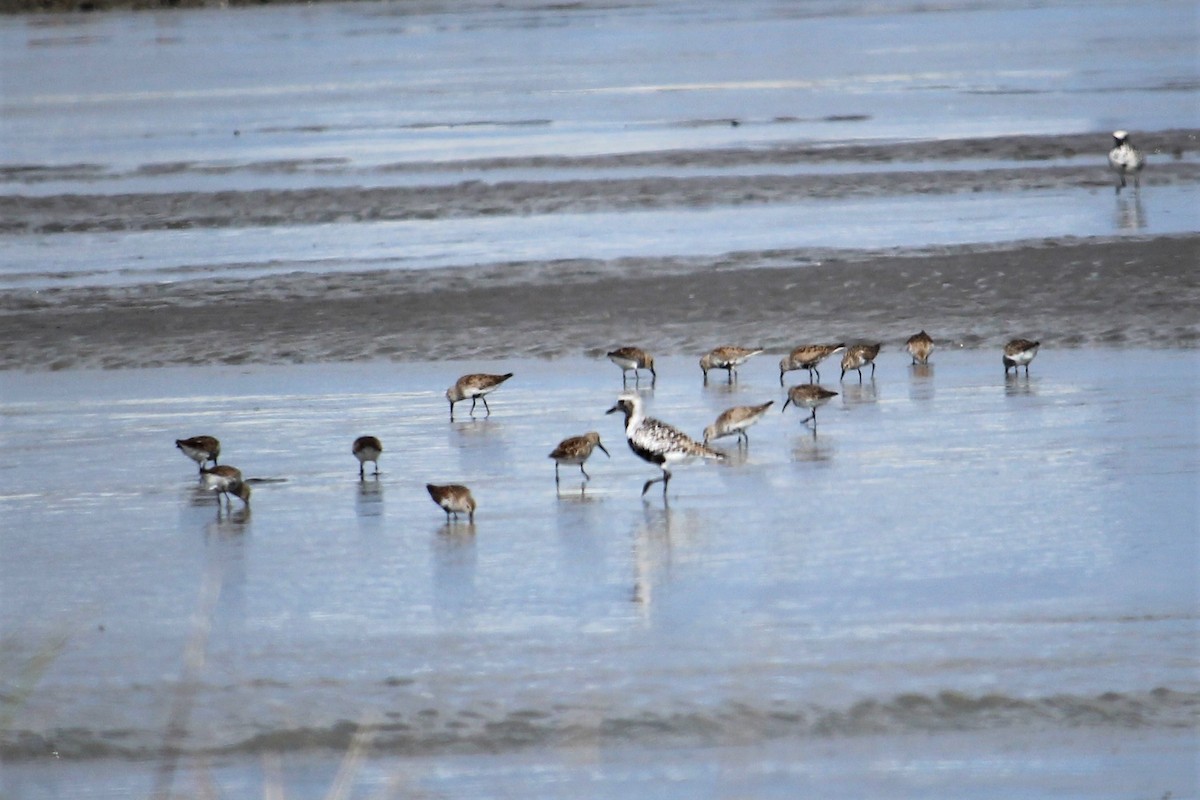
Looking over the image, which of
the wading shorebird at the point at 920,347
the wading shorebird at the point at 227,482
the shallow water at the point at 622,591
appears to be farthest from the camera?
the wading shorebird at the point at 920,347

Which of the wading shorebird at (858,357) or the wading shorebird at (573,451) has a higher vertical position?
→ the wading shorebird at (858,357)

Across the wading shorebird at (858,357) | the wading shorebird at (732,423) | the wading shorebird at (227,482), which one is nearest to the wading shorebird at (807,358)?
the wading shorebird at (858,357)

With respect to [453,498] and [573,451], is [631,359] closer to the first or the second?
[573,451]

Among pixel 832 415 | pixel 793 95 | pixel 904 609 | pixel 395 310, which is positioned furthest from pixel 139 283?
pixel 793 95

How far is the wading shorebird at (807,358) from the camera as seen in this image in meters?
13.9

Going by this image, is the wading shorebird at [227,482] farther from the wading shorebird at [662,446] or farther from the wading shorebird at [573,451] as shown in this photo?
the wading shorebird at [662,446]

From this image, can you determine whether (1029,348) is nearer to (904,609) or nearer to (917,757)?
(904,609)

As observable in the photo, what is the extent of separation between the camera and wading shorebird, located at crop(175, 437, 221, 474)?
1173 cm

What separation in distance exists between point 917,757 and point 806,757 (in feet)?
1.33

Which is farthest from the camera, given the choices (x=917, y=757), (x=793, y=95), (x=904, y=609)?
(x=793, y=95)

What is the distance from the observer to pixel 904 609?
28.4ft

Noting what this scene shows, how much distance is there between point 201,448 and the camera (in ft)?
38.5

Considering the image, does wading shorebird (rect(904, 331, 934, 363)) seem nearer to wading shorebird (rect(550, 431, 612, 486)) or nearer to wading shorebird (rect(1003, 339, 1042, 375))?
wading shorebird (rect(1003, 339, 1042, 375))

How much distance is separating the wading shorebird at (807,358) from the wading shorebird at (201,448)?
14.3 feet
